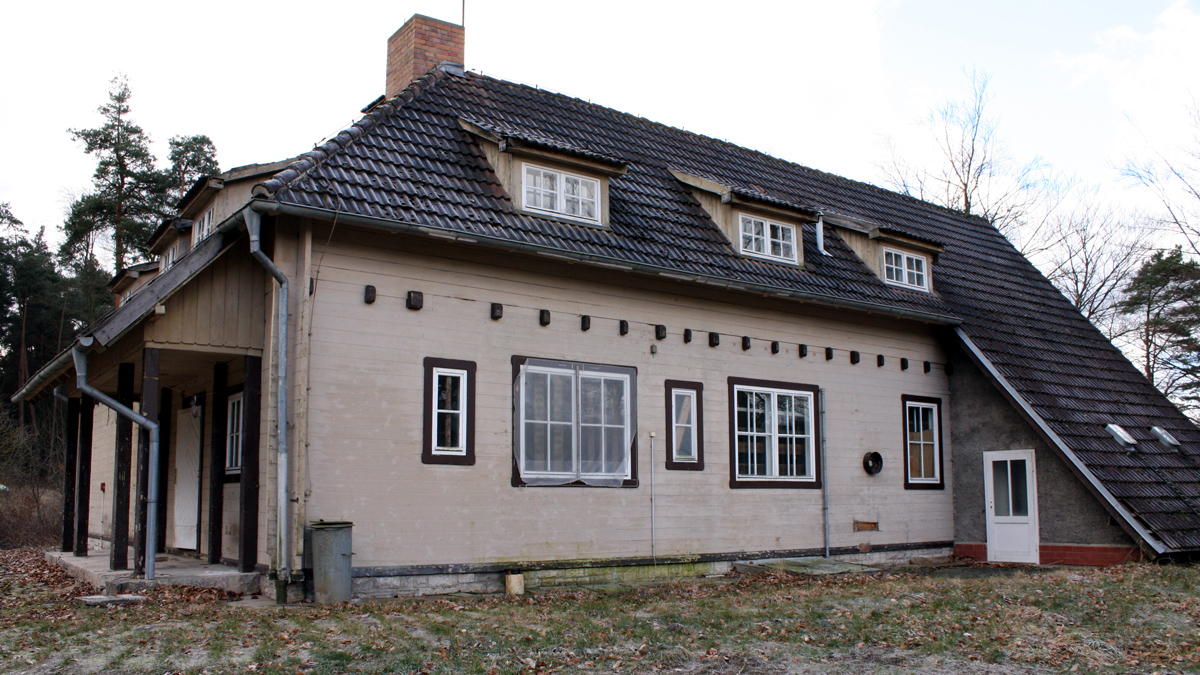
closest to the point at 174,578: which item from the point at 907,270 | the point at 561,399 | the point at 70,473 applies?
the point at 561,399

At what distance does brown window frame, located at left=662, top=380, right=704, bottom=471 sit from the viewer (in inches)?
514

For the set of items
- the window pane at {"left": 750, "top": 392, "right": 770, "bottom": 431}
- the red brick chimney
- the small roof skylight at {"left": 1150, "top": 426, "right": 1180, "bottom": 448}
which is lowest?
the small roof skylight at {"left": 1150, "top": 426, "right": 1180, "bottom": 448}

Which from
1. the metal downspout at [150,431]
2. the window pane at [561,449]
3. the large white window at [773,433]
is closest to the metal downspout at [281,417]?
the metal downspout at [150,431]

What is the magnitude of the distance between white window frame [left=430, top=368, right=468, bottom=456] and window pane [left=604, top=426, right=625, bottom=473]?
205 cm

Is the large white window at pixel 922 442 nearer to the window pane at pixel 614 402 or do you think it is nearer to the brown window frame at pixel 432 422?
the window pane at pixel 614 402

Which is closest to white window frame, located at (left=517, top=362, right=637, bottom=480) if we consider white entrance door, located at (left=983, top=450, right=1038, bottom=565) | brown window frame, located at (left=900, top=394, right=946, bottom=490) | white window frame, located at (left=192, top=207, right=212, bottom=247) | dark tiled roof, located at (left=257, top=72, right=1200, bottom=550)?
dark tiled roof, located at (left=257, top=72, right=1200, bottom=550)

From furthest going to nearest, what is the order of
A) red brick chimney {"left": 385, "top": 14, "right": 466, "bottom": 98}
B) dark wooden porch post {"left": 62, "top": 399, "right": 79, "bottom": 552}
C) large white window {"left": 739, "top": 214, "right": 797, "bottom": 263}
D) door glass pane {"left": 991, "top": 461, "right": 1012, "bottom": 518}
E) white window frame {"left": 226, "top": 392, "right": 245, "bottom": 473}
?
door glass pane {"left": 991, "top": 461, "right": 1012, "bottom": 518}, red brick chimney {"left": 385, "top": 14, "right": 466, "bottom": 98}, large white window {"left": 739, "top": 214, "right": 797, "bottom": 263}, dark wooden porch post {"left": 62, "top": 399, "right": 79, "bottom": 552}, white window frame {"left": 226, "top": 392, "right": 245, "bottom": 473}

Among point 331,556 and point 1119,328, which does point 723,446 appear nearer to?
point 331,556

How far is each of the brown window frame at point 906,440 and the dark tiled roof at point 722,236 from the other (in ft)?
4.17

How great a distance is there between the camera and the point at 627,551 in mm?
12430

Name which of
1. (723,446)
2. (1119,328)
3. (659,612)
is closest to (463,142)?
(723,446)

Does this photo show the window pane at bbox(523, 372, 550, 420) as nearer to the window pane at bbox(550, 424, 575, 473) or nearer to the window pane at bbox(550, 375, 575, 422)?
the window pane at bbox(550, 375, 575, 422)

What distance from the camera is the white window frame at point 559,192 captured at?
12409 mm

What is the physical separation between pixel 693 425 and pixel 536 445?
2.58m
